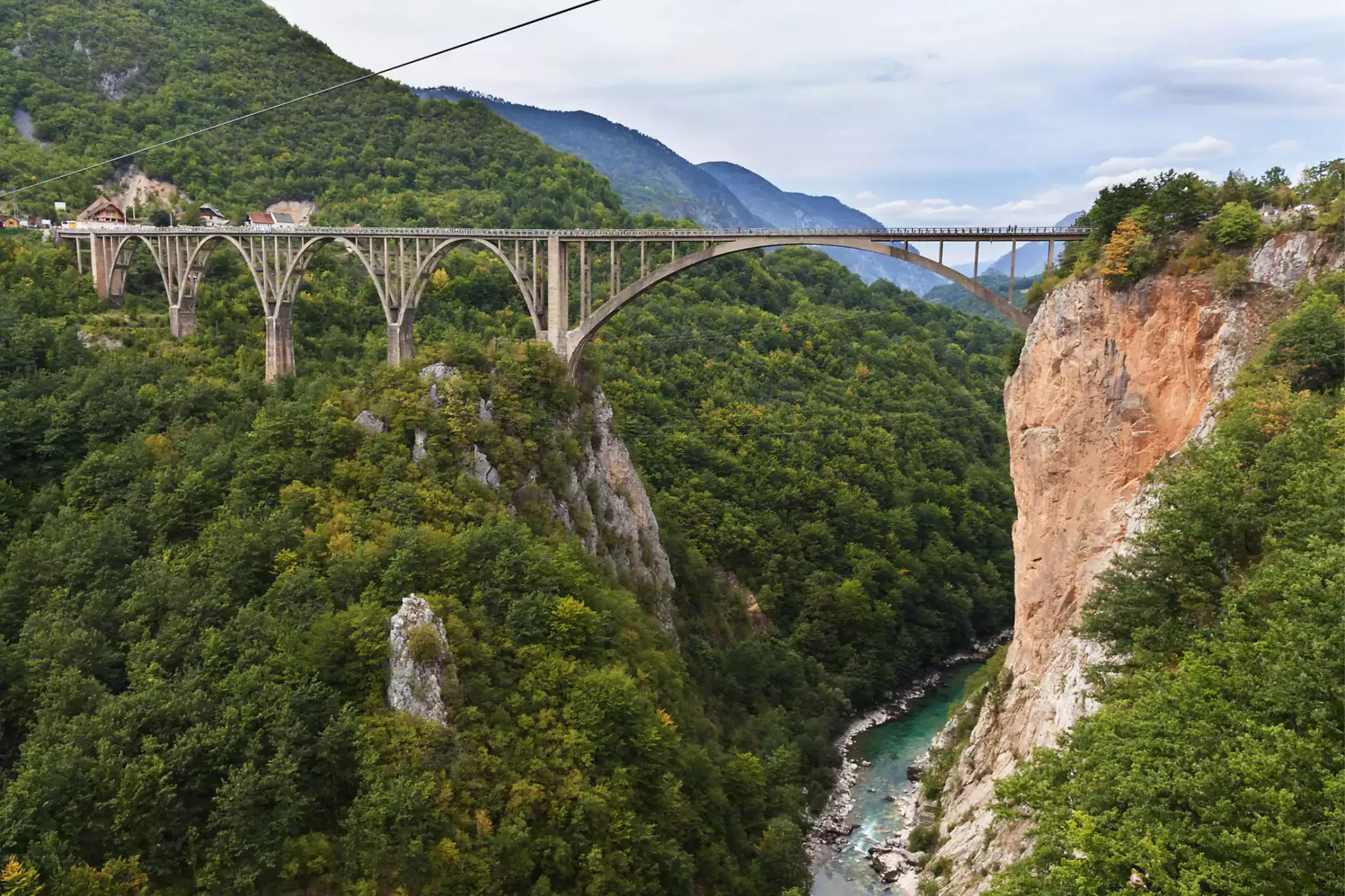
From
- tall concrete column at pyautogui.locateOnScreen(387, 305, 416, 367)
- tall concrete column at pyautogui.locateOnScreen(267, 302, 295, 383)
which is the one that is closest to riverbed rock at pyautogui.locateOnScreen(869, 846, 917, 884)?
tall concrete column at pyautogui.locateOnScreen(387, 305, 416, 367)

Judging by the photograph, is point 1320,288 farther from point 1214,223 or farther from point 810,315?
point 810,315

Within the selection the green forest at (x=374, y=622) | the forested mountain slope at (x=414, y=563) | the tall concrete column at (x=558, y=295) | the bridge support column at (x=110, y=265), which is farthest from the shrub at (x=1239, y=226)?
the bridge support column at (x=110, y=265)

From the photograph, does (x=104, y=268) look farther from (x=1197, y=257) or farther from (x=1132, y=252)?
(x=1197, y=257)

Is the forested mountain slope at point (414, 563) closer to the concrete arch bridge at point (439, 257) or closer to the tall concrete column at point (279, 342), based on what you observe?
the tall concrete column at point (279, 342)

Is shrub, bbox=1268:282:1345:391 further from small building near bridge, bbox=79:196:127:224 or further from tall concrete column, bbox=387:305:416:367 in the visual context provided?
small building near bridge, bbox=79:196:127:224

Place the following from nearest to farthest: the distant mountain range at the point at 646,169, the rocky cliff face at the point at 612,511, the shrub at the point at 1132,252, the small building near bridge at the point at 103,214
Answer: the shrub at the point at 1132,252 → the rocky cliff face at the point at 612,511 → the small building near bridge at the point at 103,214 → the distant mountain range at the point at 646,169

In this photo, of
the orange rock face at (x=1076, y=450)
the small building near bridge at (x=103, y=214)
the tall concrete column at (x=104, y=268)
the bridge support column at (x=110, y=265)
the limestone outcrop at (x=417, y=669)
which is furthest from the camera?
the small building near bridge at (x=103, y=214)
